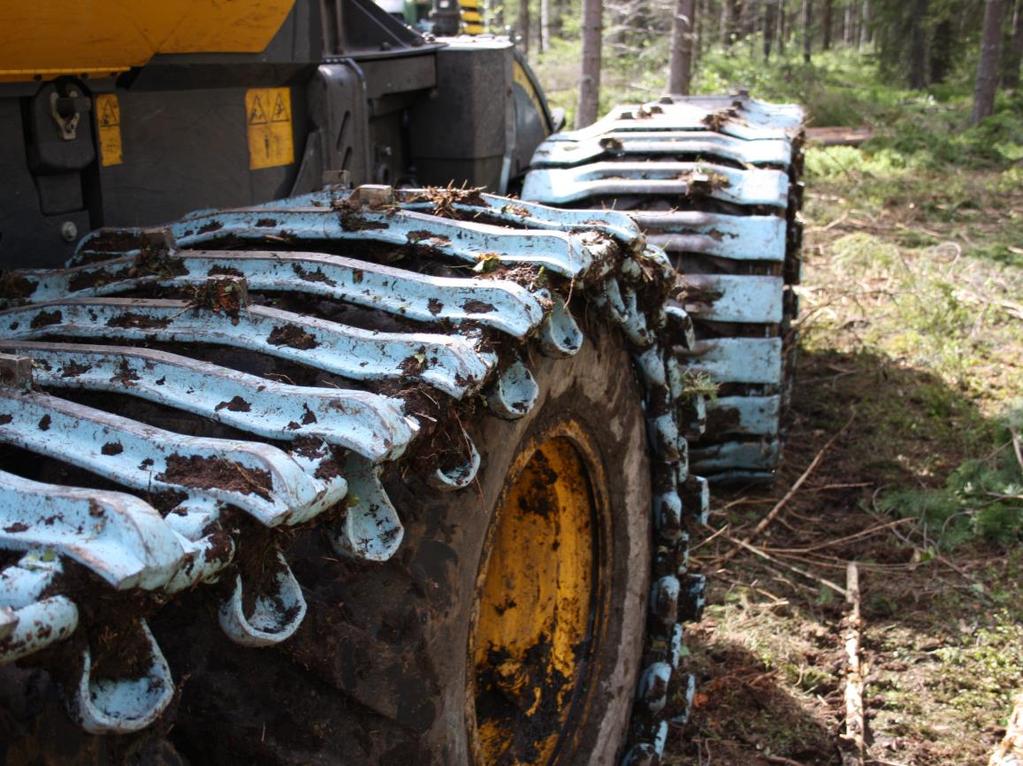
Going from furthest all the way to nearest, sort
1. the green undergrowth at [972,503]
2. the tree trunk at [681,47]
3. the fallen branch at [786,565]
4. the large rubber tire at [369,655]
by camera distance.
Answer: the tree trunk at [681,47] → the green undergrowth at [972,503] → the fallen branch at [786,565] → the large rubber tire at [369,655]

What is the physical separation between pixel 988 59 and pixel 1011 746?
51.6ft

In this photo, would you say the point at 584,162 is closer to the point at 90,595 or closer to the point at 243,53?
the point at 243,53

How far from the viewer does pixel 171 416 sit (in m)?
1.98

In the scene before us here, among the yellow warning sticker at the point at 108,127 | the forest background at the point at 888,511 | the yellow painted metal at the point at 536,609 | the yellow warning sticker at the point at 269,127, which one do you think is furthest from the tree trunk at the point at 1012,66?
the yellow warning sticker at the point at 108,127

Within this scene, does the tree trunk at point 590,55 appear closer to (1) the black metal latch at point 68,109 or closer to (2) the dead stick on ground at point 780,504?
(2) the dead stick on ground at point 780,504

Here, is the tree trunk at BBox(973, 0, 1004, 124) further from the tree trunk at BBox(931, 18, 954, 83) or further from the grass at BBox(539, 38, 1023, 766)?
the tree trunk at BBox(931, 18, 954, 83)

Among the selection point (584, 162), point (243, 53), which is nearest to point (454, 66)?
point (584, 162)

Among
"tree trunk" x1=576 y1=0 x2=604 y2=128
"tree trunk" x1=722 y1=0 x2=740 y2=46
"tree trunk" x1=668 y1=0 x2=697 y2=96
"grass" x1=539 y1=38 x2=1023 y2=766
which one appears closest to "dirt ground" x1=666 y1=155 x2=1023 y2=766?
"grass" x1=539 y1=38 x2=1023 y2=766

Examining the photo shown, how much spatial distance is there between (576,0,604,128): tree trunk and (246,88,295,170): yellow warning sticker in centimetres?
966

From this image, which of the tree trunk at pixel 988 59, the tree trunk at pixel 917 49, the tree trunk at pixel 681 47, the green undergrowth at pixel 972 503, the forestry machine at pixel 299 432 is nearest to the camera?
the forestry machine at pixel 299 432

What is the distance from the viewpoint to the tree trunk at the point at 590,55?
12.8 meters

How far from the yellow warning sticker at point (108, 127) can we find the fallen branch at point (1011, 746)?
9.29 ft

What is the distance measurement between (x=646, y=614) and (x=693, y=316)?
1842 mm

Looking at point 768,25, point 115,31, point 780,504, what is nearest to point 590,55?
point 780,504
